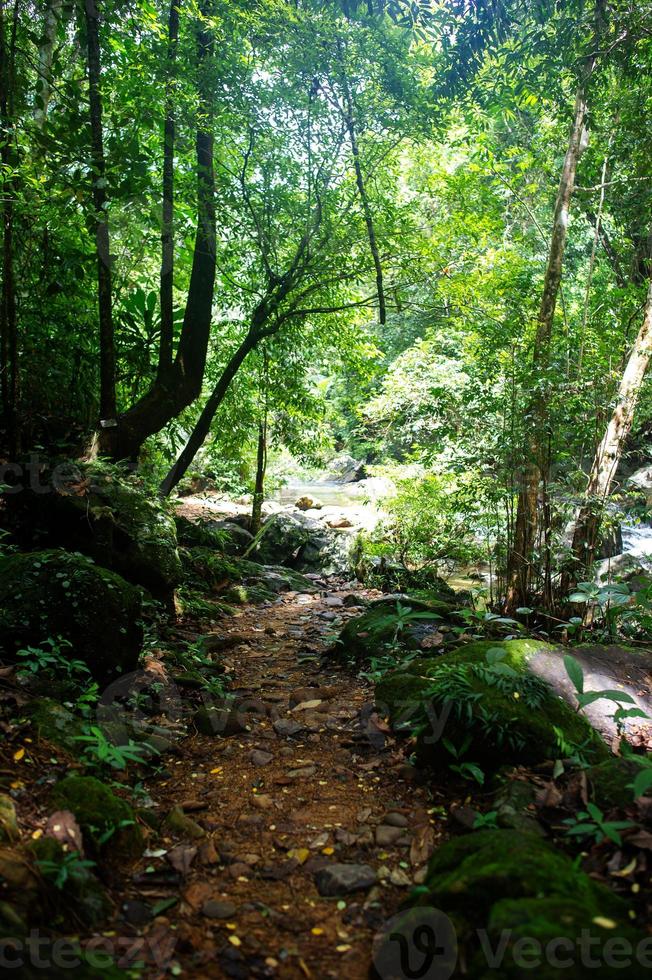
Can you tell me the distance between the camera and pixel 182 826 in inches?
102

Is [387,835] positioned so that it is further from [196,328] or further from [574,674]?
[196,328]

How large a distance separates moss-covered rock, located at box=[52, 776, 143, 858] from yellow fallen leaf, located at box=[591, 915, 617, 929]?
5.29 feet

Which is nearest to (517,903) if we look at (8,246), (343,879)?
(343,879)

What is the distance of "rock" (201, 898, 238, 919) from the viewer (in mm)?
2049

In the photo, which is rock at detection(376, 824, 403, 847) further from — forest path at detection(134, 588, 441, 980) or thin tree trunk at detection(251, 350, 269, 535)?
thin tree trunk at detection(251, 350, 269, 535)

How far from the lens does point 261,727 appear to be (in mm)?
3781

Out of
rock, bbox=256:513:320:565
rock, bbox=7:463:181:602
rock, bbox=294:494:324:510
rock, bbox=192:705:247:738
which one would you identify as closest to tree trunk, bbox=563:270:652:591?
rock, bbox=192:705:247:738

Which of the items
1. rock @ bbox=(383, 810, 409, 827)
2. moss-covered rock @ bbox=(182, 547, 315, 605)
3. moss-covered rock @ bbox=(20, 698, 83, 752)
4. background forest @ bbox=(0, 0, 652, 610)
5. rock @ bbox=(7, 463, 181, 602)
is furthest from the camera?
moss-covered rock @ bbox=(182, 547, 315, 605)

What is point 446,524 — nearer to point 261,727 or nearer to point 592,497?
point 592,497

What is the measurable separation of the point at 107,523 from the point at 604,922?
4.56 m

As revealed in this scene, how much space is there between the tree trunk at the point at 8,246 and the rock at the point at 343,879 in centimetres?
438

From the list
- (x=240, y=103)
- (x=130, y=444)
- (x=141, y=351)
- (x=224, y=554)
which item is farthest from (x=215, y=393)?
(x=240, y=103)

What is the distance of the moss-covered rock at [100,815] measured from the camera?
2.26 metres

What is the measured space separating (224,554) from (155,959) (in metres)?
7.12
